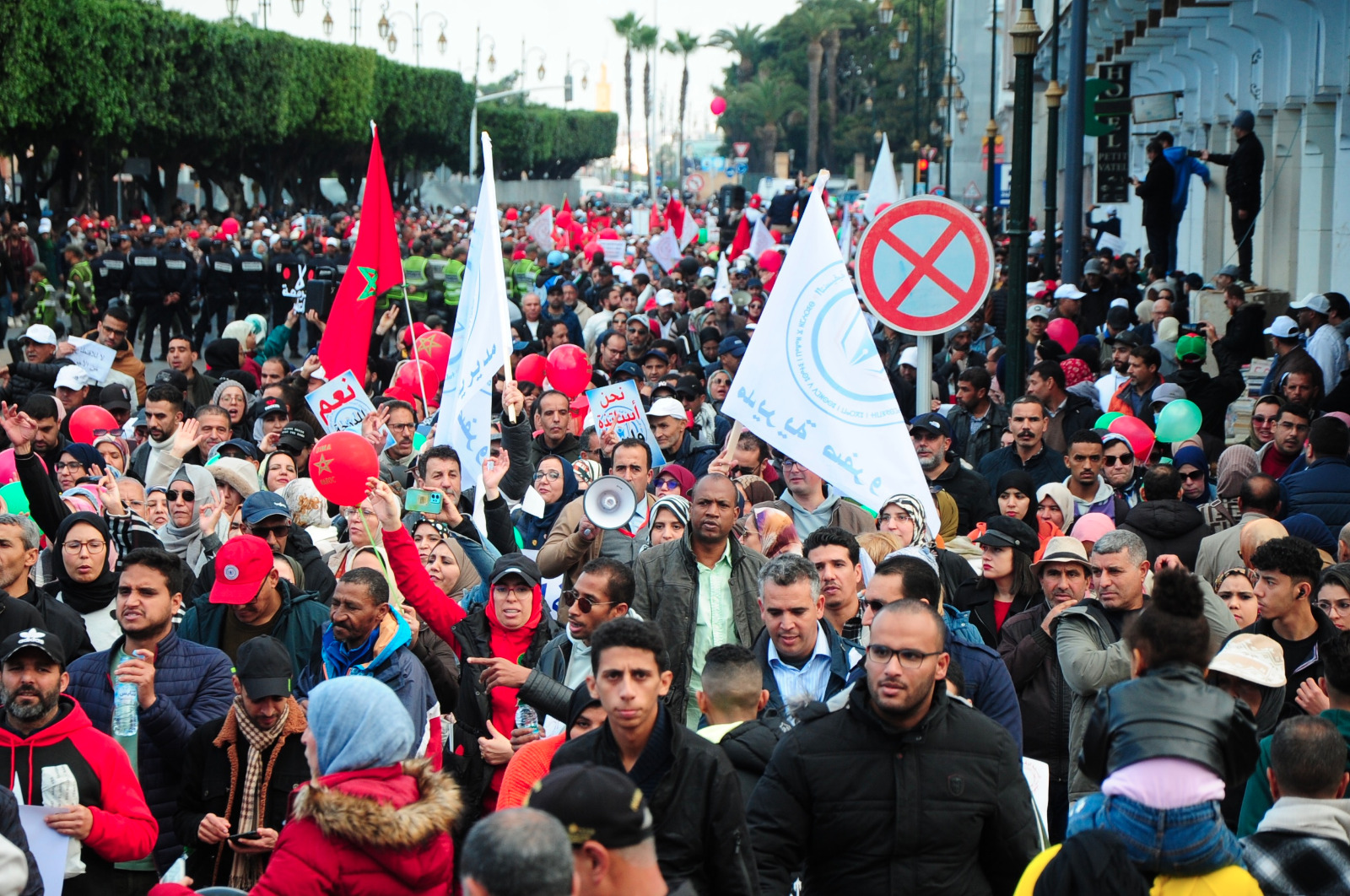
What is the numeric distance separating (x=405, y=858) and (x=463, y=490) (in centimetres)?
539

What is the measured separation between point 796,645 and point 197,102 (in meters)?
40.7

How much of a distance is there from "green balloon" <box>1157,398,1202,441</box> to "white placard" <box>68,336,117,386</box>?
7.62 metres

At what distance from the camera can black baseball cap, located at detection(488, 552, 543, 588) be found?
6379mm

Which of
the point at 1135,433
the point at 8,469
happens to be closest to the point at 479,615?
the point at 8,469

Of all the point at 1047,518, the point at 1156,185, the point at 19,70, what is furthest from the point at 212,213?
the point at 1047,518

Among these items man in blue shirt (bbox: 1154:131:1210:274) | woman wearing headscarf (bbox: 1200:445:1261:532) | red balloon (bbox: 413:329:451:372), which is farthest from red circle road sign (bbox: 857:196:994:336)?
man in blue shirt (bbox: 1154:131:1210:274)

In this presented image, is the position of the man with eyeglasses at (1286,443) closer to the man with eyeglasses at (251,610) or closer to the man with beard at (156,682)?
the man with eyeglasses at (251,610)

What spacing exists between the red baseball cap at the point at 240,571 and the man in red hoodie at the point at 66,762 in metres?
1.18

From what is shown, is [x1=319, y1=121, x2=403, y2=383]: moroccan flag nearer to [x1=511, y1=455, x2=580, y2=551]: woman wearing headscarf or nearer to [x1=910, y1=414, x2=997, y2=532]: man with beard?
[x1=511, y1=455, x2=580, y2=551]: woman wearing headscarf

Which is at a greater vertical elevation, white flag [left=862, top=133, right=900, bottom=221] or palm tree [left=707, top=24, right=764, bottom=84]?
palm tree [left=707, top=24, right=764, bottom=84]

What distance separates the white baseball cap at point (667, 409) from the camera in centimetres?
1071

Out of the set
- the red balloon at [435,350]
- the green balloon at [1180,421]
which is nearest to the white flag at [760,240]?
the red balloon at [435,350]

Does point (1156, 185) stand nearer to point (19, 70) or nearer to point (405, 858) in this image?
point (405, 858)

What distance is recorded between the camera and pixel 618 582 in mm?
5590
